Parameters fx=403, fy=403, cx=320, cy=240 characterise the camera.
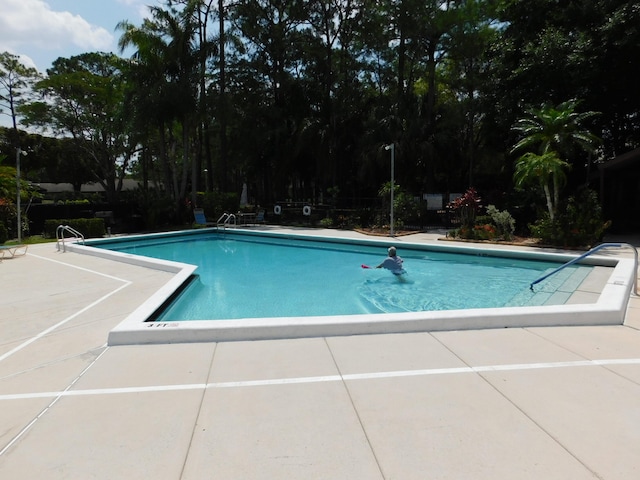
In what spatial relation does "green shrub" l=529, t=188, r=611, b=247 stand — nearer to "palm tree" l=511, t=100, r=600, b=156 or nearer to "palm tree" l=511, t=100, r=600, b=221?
"palm tree" l=511, t=100, r=600, b=221

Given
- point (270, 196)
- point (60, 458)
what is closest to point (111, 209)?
point (270, 196)

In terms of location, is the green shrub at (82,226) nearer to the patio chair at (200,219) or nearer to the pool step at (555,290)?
the patio chair at (200,219)

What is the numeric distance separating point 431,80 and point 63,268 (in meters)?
→ 19.2

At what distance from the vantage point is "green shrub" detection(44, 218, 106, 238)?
52.3 ft

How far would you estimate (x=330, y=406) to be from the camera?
298 centimetres

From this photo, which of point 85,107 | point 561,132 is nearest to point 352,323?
point 561,132

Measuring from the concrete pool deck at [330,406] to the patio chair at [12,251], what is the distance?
8.39 metres

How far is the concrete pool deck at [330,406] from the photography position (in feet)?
7.60

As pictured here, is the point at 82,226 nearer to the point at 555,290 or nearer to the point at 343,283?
the point at 343,283

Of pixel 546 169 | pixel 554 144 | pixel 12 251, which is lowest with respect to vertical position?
pixel 12 251

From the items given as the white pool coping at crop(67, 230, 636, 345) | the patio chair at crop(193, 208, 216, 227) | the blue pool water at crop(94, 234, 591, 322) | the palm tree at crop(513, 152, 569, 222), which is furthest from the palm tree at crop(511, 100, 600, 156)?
the patio chair at crop(193, 208, 216, 227)

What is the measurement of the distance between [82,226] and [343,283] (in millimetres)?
12494

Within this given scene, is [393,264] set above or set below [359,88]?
below

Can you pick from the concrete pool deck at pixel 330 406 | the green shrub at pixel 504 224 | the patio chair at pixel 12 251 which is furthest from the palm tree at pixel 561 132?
the patio chair at pixel 12 251
